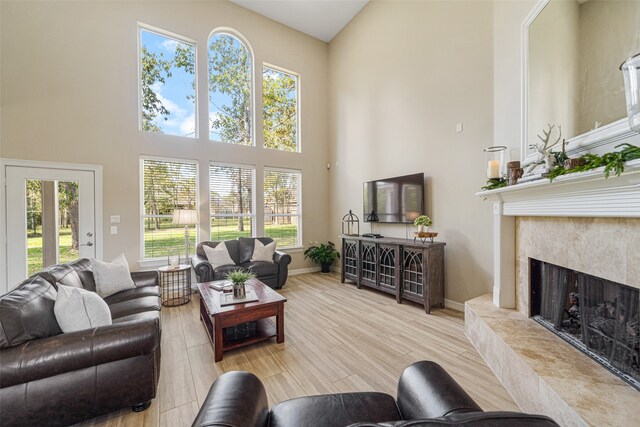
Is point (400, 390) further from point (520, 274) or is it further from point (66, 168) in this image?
point (66, 168)

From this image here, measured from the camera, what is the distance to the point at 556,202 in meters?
1.87

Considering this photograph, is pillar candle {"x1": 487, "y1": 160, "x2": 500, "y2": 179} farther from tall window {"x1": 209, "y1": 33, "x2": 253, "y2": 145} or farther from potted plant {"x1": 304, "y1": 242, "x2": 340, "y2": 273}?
tall window {"x1": 209, "y1": 33, "x2": 253, "y2": 145}

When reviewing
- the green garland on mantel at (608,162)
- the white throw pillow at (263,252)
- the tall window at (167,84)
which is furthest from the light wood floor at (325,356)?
the tall window at (167,84)

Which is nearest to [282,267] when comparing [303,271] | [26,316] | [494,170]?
[303,271]

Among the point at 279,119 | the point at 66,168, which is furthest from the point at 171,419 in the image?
the point at 279,119

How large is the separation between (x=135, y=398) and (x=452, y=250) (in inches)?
143

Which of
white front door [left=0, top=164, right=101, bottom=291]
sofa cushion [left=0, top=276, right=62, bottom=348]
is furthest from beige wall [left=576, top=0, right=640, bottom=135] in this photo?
white front door [left=0, top=164, right=101, bottom=291]

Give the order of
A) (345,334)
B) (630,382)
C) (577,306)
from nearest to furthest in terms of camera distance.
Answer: (630,382)
(577,306)
(345,334)

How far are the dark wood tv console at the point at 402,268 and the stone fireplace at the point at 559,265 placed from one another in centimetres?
80

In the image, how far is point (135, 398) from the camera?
1.69m

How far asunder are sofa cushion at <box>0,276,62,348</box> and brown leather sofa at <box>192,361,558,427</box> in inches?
53.5

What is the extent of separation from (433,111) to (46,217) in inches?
223

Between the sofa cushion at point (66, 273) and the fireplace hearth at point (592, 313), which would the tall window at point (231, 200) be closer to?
the sofa cushion at point (66, 273)

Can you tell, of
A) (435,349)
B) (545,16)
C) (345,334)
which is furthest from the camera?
(345,334)
